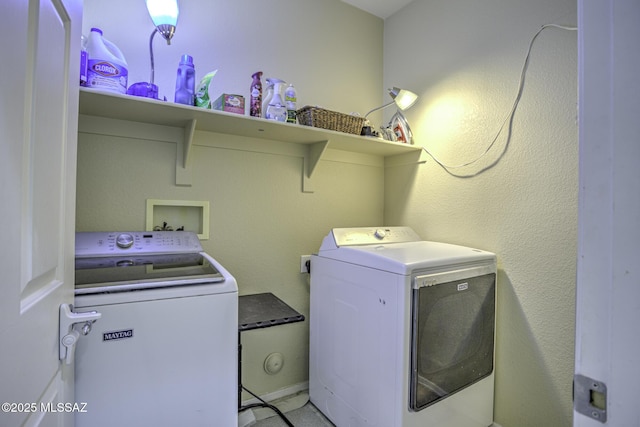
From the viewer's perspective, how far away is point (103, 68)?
49.8 inches

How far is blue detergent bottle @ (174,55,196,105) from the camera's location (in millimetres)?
1438

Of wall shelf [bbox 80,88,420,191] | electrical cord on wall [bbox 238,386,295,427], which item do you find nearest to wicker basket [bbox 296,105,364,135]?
wall shelf [bbox 80,88,420,191]

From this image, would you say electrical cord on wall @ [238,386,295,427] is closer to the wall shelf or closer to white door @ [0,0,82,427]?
white door @ [0,0,82,427]

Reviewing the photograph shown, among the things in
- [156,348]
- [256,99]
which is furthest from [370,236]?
[156,348]

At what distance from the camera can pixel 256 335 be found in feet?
6.32

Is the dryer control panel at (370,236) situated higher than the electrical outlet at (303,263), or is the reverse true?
the dryer control panel at (370,236)

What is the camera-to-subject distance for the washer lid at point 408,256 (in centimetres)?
138

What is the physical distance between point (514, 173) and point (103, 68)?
2.06m

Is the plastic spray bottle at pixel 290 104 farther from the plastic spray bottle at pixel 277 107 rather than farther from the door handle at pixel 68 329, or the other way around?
the door handle at pixel 68 329

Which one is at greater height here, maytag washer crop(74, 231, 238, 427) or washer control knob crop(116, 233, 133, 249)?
washer control knob crop(116, 233, 133, 249)

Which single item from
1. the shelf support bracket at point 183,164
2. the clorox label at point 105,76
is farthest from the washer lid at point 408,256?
the clorox label at point 105,76

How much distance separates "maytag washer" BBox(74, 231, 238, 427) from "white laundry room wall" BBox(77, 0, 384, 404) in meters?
0.57

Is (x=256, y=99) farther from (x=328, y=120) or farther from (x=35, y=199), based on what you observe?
(x=35, y=199)

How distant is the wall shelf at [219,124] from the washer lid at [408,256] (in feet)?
2.26
